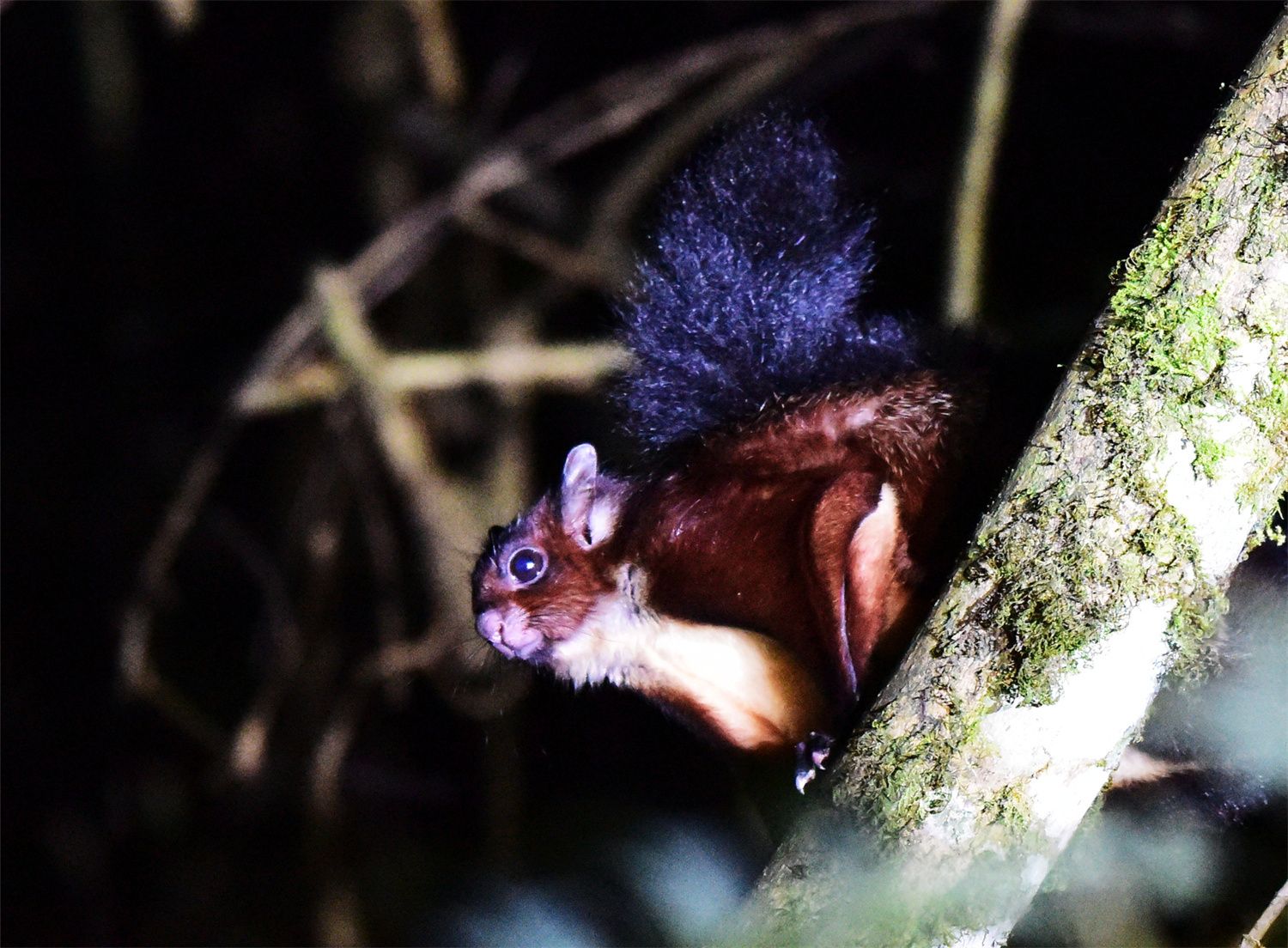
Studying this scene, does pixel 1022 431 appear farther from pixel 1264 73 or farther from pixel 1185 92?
pixel 1185 92

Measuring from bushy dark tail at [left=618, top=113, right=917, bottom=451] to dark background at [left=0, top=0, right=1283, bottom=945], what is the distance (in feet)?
5.25

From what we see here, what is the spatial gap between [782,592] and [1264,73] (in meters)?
1.19

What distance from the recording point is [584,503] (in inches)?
103

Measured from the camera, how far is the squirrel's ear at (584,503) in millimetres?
2574

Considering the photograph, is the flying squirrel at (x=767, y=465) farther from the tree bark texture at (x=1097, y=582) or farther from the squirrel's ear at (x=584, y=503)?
the tree bark texture at (x=1097, y=582)

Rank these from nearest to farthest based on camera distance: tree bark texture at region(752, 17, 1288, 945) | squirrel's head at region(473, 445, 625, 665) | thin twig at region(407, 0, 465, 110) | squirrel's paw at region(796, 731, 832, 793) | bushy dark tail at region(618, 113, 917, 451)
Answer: tree bark texture at region(752, 17, 1288, 945) → squirrel's paw at region(796, 731, 832, 793) → bushy dark tail at region(618, 113, 917, 451) → squirrel's head at region(473, 445, 625, 665) → thin twig at region(407, 0, 465, 110)

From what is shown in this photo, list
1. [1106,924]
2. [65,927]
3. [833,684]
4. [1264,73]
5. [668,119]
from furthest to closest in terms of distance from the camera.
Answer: [65,927]
[668,119]
[1106,924]
[833,684]
[1264,73]

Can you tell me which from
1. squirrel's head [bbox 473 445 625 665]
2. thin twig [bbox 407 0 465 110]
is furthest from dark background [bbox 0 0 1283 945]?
squirrel's head [bbox 473 445 625 665]

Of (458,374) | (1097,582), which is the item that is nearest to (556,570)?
(1097,582)

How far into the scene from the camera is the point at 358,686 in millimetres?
4332

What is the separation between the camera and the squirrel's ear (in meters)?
2.57

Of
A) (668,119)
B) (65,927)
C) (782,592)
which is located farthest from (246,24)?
(782,592)

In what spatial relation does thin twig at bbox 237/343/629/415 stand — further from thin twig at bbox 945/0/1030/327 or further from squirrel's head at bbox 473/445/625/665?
squirrel's head at bbox 473/445/625/665

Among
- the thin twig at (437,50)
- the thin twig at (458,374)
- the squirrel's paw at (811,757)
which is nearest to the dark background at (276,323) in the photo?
the thin twig at (437,50)
